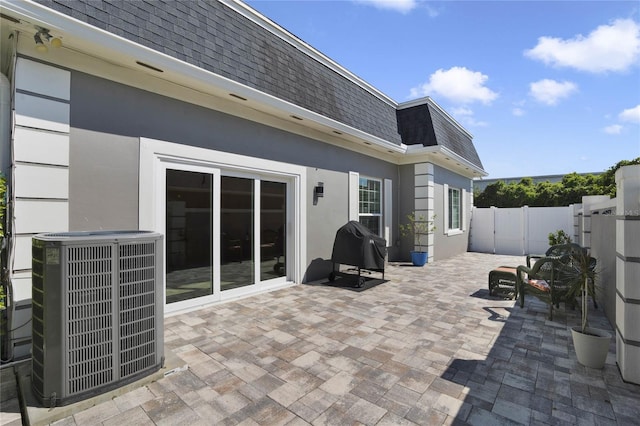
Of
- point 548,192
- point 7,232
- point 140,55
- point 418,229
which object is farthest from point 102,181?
point 548,192

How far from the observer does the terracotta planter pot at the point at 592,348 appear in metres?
2.81

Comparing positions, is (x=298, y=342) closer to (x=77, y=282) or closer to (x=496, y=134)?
(x=77, y=282)

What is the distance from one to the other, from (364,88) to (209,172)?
558 cm

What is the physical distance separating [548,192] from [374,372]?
20.6 m

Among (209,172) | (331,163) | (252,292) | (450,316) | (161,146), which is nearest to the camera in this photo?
(161,146)

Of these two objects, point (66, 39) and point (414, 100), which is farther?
point (414, 100)

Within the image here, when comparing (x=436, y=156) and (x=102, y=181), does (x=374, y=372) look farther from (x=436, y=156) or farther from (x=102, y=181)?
(x=436, y=156)

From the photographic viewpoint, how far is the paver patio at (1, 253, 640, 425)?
7.08ft

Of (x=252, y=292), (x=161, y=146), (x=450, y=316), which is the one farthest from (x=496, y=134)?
(x=161, y=146)

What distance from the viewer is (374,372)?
2771 millimetres

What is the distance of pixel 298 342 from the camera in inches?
135

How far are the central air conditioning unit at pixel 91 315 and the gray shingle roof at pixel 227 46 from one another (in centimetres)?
255

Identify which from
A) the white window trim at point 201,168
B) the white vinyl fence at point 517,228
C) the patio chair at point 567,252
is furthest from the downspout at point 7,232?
the white vinyl fence at point 517,228

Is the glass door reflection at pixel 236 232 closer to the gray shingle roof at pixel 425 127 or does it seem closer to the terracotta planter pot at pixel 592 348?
the terracotta planter pot at pixel 592 348
